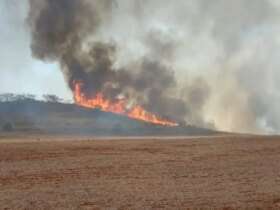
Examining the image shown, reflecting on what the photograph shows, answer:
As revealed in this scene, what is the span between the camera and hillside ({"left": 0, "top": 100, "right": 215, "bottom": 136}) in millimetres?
84562

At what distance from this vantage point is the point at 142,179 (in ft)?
83.5

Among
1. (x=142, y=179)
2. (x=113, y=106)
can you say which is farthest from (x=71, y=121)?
(x=142, y=179)

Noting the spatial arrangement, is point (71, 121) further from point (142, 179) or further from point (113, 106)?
point (142, 179)

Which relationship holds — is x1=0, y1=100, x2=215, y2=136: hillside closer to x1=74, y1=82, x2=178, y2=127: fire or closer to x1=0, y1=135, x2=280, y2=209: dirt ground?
x1=74, y1=82, x2=178, y2=127: fire

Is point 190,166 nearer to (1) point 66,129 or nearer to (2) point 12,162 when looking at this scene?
(2) point 12,162

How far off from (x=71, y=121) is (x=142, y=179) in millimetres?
77923

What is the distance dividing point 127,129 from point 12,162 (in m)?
51.6

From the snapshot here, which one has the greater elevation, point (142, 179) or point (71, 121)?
point (71, 121)

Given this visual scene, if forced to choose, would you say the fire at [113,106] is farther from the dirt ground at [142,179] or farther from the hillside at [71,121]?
the dirt ground at [142,179]

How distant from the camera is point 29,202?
64.4 feet

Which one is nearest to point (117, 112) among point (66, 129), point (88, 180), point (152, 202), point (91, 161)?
point (66, 129)

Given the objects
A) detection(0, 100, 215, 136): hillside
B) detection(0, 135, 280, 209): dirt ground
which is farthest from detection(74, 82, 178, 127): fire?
detection(0, 135, 280, 209): dirt ground

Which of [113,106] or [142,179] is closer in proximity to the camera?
[142,179]

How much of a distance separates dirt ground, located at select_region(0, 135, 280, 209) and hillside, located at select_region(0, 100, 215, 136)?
40.9 metres
